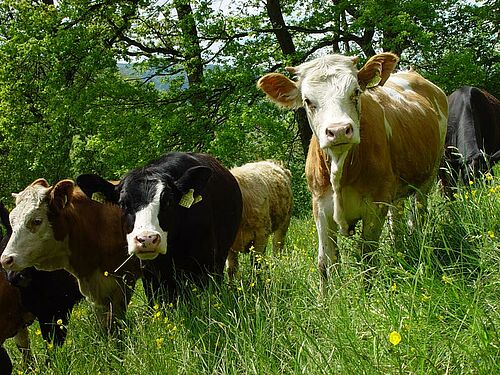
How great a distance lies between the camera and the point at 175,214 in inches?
205

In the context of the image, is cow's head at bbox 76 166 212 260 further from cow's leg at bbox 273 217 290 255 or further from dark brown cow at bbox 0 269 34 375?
cow's leg at bbox 273 217 290 255

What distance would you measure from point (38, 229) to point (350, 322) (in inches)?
138

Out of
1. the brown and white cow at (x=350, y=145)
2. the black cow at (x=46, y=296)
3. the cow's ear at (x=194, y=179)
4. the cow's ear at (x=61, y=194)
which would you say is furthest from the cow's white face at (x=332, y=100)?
the black cow at (x=46, y=296)

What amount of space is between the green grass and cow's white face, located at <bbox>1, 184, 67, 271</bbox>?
2.40 feet

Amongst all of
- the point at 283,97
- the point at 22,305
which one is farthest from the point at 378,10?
the point at 22,305

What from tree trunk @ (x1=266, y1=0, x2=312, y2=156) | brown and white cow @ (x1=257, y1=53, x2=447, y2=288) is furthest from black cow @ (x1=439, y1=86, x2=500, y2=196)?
tree trunk @ (x1=266, y1=0, x2=312, y2=156)

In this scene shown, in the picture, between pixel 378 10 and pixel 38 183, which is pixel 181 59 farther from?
pixel 38 183

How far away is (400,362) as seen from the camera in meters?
2.66

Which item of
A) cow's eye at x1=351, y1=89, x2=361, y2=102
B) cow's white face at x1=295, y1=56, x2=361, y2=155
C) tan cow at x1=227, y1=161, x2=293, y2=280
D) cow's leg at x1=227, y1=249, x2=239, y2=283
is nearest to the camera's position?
cow's white face at x1=295, y1=56, x2=361, y2=155

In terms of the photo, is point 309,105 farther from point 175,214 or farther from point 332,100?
point 175,214

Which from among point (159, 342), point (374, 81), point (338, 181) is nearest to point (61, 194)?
point (159, 342)

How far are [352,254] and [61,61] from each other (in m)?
11.3

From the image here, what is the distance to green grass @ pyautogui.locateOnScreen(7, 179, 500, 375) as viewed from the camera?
2826 millimetres

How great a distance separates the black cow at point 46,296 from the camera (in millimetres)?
5926
